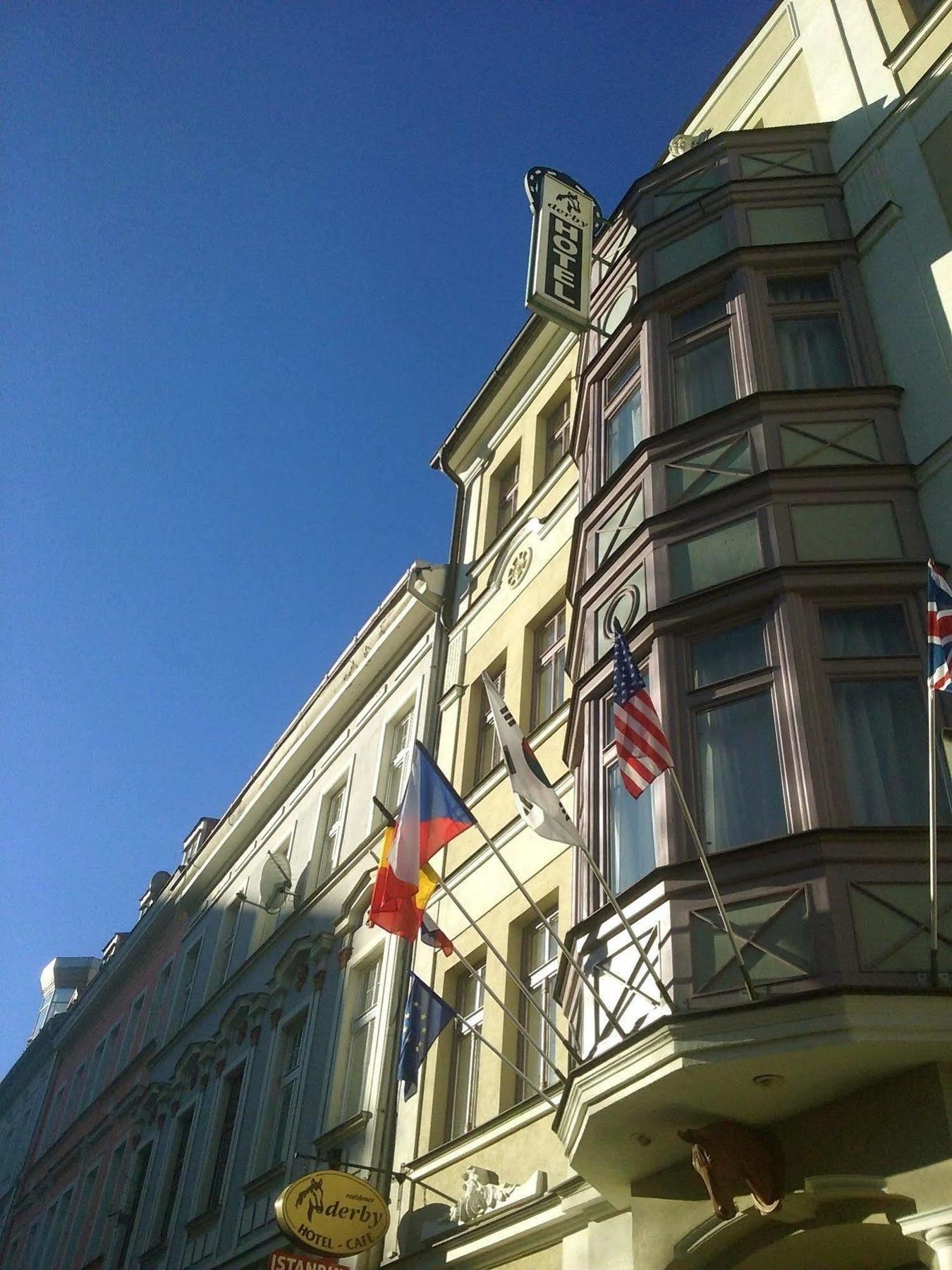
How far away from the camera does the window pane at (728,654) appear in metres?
10.1

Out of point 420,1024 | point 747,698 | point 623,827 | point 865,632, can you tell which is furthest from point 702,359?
point 420,1024

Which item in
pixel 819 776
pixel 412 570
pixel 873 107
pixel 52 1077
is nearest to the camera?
pixel 819 776

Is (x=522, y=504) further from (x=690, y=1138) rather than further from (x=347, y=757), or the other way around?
(x=690, y=1138)

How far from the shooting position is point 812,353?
12430mm

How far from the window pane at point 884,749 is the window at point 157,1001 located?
21.9 m

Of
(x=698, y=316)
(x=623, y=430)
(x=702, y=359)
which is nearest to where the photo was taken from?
(x=702, y=359)

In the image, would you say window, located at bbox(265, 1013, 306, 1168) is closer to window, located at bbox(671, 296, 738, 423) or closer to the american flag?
the american flag

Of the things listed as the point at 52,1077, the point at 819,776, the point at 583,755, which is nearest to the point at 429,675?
the point at 583,755

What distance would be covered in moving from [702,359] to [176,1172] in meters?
17.0

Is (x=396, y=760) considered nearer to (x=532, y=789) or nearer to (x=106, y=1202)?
(x=532, y=789)

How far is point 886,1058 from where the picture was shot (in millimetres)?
7578

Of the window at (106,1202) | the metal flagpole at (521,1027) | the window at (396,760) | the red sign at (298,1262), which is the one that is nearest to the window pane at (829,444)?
the metal flagpole at (521,1027)

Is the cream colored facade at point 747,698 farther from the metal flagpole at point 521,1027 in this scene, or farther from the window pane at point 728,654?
the metal flagpole at point 521,1027

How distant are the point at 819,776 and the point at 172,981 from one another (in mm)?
22421
